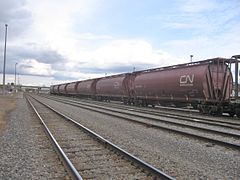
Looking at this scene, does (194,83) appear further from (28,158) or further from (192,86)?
(28,158)

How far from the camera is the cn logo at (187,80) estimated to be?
2306 cm

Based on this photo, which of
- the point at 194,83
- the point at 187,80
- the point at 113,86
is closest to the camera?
the point at 194,83

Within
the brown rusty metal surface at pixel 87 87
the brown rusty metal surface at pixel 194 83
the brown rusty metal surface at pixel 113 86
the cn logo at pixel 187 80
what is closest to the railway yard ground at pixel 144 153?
the brown rusty metal surface at pixel 194 83

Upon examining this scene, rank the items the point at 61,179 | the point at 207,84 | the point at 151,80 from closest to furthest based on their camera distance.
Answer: the point at 61,179, the point at 207,84, the point at 151,80

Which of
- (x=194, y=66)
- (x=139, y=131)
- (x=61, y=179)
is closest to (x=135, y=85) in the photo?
(x=194, y=66)

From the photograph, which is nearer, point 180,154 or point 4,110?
point 180,154

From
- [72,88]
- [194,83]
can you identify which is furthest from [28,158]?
[72,88]

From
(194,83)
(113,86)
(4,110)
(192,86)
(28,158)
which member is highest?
(113,86)

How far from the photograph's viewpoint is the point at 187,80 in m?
23.5

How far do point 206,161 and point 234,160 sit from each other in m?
0.72

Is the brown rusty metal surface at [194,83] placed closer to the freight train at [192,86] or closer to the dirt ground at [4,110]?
the freight train at [192,86]

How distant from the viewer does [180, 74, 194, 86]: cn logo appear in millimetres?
23062

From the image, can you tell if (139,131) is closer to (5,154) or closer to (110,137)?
(110,137)

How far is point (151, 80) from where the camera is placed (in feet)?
97.1
